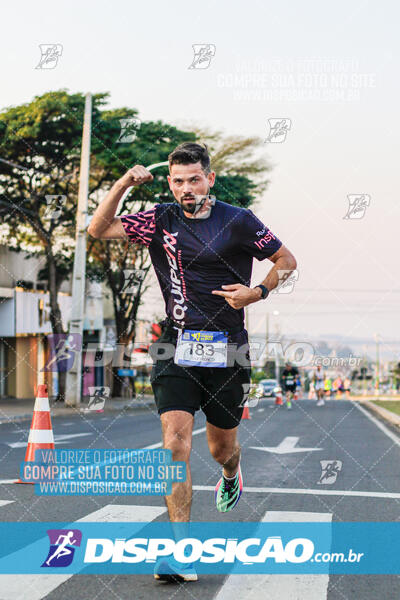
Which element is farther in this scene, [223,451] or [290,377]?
[290,377]

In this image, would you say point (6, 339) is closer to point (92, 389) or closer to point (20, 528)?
point (92, 389)

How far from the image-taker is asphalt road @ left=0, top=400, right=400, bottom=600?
4.05m

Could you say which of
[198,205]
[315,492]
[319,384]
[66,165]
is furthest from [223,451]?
[319,384]

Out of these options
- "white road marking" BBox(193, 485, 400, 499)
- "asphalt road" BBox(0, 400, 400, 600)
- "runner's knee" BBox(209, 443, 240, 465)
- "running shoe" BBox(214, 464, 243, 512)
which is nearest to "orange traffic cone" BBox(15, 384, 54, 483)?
"asphalt road" BBox(0, 400, 400, 600)

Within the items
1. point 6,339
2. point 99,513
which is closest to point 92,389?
point 6,339

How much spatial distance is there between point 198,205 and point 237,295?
24.2 inches

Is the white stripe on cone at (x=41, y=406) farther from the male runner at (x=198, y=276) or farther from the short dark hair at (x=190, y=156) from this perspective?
the short dark hair at (x=190, y=156)

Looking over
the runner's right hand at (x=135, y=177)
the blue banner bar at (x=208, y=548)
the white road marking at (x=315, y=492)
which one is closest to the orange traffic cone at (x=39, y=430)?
the white road marking at (x=315, y=492)

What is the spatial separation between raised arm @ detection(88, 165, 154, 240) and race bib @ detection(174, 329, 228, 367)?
71 centimetres

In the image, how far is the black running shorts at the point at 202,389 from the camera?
4.59m

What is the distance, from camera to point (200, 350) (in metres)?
4.58

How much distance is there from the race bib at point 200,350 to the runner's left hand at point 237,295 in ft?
0.83

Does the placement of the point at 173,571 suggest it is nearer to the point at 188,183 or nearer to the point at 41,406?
the point at 188,183

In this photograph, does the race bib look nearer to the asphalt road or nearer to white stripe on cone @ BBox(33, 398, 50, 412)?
the asphalt road
